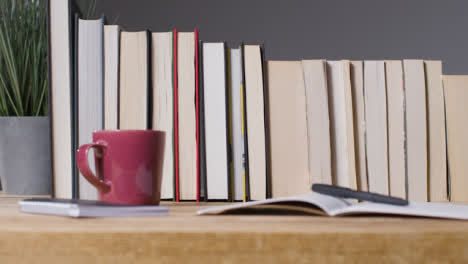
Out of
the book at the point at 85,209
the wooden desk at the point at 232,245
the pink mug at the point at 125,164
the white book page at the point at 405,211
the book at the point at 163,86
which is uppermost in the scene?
the book at the point at 163,86

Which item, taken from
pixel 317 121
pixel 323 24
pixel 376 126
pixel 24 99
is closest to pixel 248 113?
pixel 317 121

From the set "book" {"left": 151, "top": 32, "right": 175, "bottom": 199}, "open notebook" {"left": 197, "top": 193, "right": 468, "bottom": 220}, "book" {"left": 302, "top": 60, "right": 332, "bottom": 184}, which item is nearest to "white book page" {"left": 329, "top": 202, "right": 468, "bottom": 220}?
"open notebook" {"left": 197, "top": 193, "right": 468, "bottom": 220}

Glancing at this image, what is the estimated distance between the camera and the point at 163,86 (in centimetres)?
87

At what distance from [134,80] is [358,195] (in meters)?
0.45

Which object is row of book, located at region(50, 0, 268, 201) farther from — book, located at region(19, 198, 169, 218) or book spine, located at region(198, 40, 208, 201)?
book, located at region(19, 198, 169, 218)

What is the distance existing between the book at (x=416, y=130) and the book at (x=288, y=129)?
0.64 feet

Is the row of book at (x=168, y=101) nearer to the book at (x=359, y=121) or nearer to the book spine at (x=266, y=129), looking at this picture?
the book spine at (x=266, y=129)

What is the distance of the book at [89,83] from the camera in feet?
2.72

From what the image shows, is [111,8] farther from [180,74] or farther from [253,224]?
[253,224]

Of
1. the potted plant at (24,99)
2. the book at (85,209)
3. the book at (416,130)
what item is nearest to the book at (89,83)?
the potted plant at (24,99)

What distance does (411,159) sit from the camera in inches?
34.5

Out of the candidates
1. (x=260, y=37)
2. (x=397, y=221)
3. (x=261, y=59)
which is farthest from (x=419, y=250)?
(x=260, y=37)

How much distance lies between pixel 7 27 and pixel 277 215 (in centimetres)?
69

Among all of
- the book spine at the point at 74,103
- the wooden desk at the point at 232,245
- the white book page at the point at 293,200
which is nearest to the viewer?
the wooden desk at the point at 232,245
